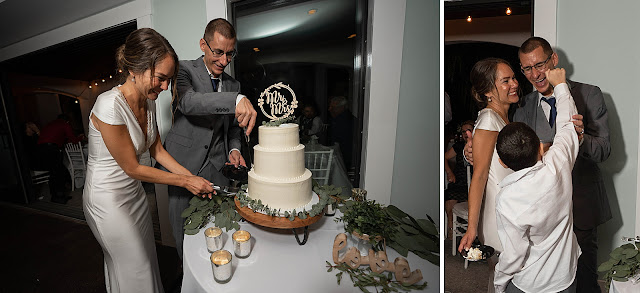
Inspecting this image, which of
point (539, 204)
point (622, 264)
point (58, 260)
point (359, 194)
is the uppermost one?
point (539, 204)

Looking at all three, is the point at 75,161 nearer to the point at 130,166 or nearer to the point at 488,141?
the point at 130,166

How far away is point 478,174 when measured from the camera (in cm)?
84

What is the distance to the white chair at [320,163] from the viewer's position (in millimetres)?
1311

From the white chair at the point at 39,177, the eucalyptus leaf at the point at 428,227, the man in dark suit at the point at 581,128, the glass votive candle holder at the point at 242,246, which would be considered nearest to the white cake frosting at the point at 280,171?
the glass votive candle holder at the point at 242,246

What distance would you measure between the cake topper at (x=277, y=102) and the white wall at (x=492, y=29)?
69cm

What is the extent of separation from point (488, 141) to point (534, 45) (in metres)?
0.32

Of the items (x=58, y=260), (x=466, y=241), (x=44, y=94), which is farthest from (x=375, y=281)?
(x=44, y=94)

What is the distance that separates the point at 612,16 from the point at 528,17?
0.74ft

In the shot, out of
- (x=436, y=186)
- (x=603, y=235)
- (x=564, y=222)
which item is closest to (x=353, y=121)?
(x=436, y=186)

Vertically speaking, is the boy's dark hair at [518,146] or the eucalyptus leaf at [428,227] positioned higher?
the boy's dark hair at [518,146]

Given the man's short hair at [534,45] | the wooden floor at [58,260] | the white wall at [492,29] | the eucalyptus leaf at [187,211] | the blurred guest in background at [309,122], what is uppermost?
the white wall at [492,29]

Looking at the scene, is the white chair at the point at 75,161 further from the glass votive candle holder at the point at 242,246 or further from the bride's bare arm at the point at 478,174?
the bride's bare arm at the point at 478,174

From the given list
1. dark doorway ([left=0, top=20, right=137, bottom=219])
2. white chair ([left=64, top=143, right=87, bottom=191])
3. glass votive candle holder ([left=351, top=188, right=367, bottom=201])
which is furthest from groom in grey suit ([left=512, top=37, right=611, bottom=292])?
white chair ([left=64, top=143, right=87, bottom=191])

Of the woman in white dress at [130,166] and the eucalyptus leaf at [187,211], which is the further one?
the eucalyptus leaf at [187,211]
